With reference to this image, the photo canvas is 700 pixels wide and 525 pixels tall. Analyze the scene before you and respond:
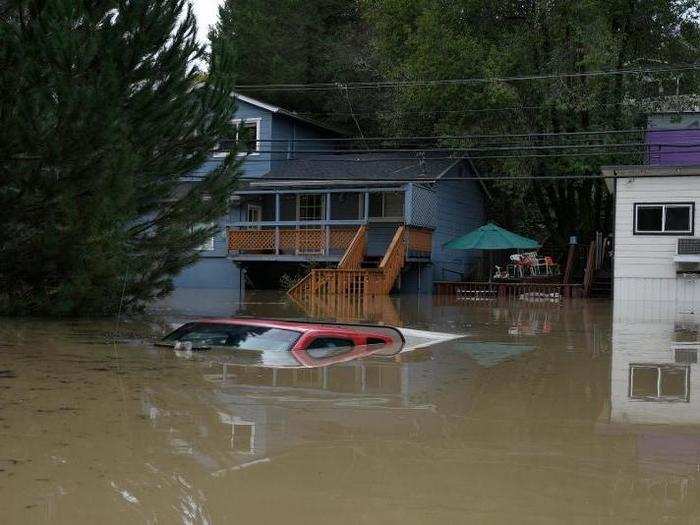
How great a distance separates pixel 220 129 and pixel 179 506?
51.4ft

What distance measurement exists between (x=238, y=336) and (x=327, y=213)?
20.3 metres

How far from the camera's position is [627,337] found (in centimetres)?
1719

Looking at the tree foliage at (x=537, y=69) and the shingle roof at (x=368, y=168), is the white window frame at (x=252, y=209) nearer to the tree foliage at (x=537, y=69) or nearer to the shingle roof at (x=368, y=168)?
the shingle roof at (x=368, y=168)

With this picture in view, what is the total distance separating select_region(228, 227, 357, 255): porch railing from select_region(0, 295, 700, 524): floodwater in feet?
60.6

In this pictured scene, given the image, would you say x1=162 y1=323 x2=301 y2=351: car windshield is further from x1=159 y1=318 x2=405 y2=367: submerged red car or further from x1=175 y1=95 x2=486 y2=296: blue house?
x1=175 y1=95 x2=486 y2=296: blue house

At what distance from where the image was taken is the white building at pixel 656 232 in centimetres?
2575

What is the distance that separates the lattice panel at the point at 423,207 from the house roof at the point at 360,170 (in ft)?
1.99

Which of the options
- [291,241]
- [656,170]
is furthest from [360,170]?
[656,170]

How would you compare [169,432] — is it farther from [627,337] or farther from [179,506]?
[627,337]

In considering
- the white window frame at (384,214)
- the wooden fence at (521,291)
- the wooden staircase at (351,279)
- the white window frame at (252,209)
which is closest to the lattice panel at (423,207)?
the white window frame at (384,214)

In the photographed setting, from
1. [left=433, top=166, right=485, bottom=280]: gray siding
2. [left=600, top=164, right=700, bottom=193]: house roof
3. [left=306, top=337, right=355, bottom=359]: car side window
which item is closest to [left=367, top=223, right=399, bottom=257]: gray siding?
[left=433, top=166, right=485, bottom=280]: gray siding

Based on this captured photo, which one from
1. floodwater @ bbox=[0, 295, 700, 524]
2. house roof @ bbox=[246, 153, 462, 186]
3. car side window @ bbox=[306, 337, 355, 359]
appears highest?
house roof @ bbox=[246, 153, 462, 186]

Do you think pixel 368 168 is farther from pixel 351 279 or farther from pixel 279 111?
pixel 351 279

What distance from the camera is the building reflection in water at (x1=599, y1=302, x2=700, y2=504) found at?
6.39 metres
